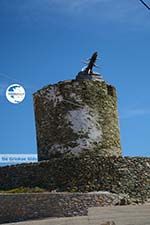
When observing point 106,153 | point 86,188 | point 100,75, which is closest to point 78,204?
point 86,188

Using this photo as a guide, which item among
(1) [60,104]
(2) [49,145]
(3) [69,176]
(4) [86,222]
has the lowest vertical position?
(4) [86,222]

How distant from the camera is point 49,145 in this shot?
932 inches

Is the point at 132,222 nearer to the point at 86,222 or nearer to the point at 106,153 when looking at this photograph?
the point at 86,222

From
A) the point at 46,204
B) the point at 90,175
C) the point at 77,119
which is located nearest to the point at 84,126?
the point at 77,119

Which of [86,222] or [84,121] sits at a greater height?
[84,121]

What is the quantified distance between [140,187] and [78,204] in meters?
3.99

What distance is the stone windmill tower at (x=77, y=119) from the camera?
23.3 metres

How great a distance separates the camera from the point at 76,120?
76.6ft

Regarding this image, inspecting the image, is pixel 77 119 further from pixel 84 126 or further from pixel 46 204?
pixel 46 204

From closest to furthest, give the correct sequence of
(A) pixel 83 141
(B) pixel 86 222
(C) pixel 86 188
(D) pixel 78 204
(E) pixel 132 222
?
(E) pixel 132 222
(B) pixel 86 222
(D) pixel 78 204
(C) pixel 86 188
(A) pixel 83 141

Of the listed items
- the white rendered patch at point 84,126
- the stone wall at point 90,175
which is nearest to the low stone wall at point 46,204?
the stone wall at point 90,175

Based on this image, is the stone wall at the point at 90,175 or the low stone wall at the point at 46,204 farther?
the stone wall at the point at 90,175

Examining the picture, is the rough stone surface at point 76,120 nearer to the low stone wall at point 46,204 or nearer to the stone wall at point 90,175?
the stone wall at point 90,175

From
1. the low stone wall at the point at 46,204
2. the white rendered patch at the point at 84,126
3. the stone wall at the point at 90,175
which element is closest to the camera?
the low stone wall at the point at 46,204
